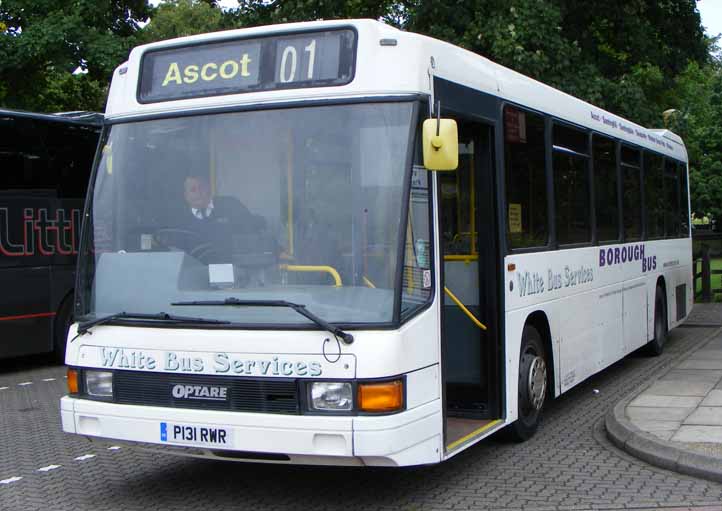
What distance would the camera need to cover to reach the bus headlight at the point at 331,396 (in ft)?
18.0

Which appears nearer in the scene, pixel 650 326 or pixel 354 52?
pixel 354 52

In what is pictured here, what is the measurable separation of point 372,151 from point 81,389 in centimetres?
243

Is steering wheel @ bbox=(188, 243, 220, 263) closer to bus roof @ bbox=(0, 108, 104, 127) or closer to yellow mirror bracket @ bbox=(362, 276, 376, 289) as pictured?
yellow mirror bracket @ bbox=(362, 276, 376, 289)

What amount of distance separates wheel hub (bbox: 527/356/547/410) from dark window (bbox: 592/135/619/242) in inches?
94.9

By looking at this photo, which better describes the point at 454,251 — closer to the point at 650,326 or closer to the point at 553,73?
the point at 650,326

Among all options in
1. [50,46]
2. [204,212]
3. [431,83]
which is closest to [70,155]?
[50,46]

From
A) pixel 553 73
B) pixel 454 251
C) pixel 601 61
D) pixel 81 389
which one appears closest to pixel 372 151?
pixel 454 251

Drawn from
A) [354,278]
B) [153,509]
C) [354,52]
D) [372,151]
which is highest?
[354,52]

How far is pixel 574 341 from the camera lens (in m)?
9.07

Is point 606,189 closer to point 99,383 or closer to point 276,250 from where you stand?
point 276,250

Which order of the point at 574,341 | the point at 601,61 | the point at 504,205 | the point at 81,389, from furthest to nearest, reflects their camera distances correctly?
the point at 601,61
the point at 574,341
the point at 504,205
the point at 81,389

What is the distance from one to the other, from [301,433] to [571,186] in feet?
15.5

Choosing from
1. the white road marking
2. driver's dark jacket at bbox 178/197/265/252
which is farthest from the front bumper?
the white road marking

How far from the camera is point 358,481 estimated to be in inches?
270
